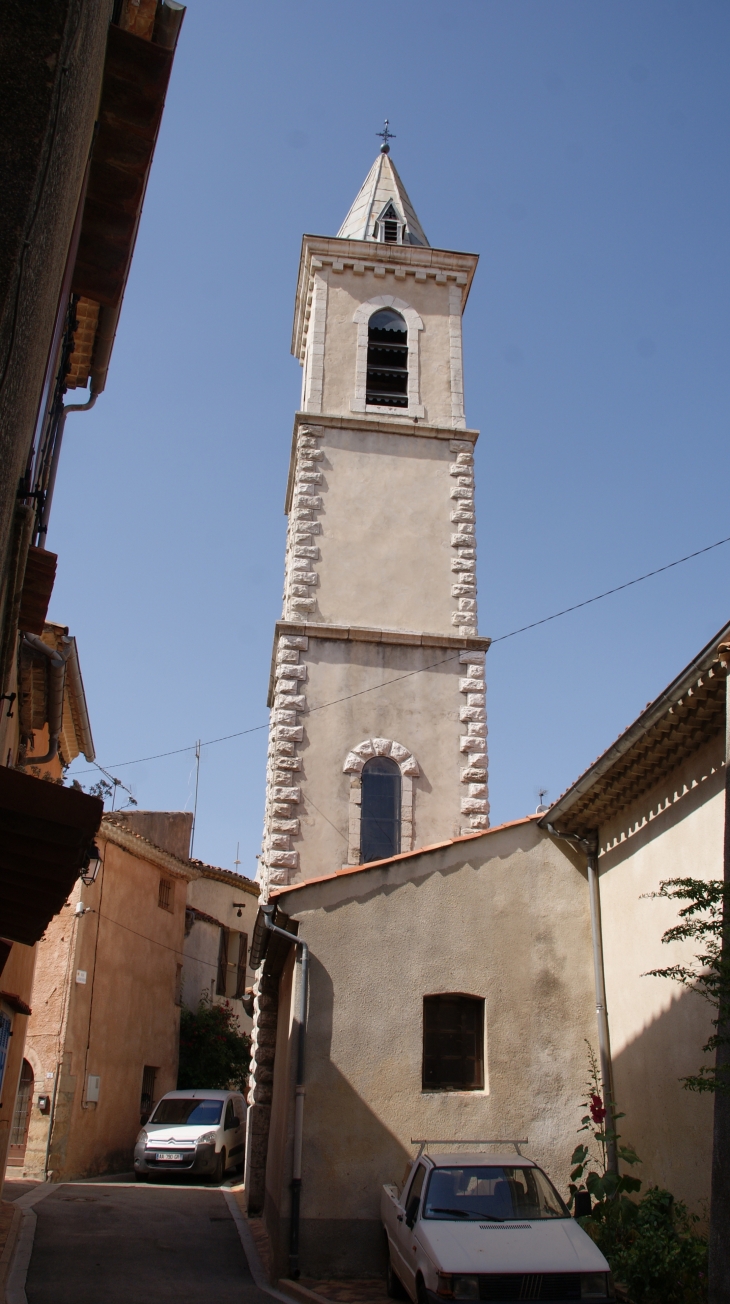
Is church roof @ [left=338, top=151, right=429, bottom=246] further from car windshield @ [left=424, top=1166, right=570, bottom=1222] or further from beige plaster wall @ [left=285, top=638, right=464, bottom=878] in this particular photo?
car windshield @ [left=424, top=1166, right=570, bottom=1222]

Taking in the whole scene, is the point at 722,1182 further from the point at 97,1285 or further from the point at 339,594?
the point at 339,594

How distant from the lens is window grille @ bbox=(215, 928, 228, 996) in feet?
93.7

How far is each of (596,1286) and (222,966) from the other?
2288 centimetres

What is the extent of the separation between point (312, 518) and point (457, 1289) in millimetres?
11985

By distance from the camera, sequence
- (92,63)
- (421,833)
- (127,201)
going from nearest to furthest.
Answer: (92,63)
(127,201)
(421,833)

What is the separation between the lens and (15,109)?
130 inches

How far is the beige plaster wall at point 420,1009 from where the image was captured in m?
10.2

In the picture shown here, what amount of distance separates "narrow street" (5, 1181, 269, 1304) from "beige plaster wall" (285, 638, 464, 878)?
15.4ft

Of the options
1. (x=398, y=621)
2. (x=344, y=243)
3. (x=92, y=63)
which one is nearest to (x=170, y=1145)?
(x=398, y=621)

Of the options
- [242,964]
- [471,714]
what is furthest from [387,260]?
[242,964]

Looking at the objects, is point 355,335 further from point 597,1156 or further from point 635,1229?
point 635,1229

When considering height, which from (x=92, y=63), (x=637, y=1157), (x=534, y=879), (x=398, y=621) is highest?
(x=398, y=621)

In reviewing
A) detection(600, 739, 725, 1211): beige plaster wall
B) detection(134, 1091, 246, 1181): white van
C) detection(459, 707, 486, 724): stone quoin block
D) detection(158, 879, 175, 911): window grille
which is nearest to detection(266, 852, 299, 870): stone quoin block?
detection(459, 707, 486, 724): stone quoin block

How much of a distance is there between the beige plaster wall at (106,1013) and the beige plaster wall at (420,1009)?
27.6 feet
